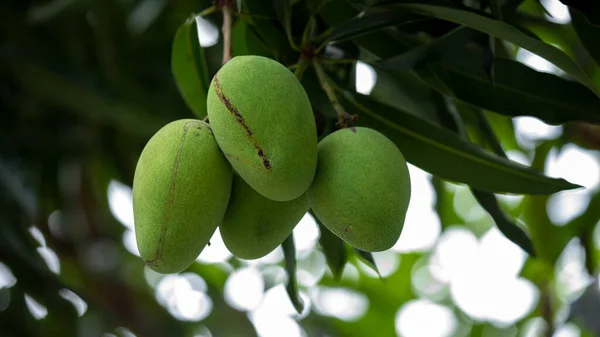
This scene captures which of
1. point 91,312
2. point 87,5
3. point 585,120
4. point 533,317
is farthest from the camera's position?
point 533,317

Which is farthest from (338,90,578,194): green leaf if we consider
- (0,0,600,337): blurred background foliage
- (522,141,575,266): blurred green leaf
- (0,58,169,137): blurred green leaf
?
(522,141,575,266): blurred green leaf

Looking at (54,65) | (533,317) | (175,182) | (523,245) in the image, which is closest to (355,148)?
(175,182)

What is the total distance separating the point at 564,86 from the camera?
1252mm

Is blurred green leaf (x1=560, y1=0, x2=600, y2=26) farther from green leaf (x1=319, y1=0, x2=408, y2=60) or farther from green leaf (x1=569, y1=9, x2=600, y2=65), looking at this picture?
green leaf (x1=319, y1=0, x2=408, y2=60)

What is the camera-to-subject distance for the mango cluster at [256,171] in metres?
0.90

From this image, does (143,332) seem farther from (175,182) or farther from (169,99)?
(175,182)

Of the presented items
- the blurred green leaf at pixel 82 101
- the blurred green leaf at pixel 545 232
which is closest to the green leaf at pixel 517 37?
the blurred green leaf at pixel 82 101

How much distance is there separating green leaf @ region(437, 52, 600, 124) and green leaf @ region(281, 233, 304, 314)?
0.39 metres

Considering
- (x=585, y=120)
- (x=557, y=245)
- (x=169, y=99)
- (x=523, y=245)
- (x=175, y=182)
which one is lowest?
(x=175, y=182)

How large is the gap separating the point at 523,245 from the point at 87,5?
1292 mm

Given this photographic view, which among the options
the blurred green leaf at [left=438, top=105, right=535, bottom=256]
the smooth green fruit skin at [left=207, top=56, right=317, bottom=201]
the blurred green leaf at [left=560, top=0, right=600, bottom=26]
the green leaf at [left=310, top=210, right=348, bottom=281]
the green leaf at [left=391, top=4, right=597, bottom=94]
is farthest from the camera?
the green leaf at [left=310, top=210, right=348, bottom=281]

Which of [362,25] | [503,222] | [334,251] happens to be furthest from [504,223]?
[362,25]

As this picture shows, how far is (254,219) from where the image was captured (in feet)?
3.24

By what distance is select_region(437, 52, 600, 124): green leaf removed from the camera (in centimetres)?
125
